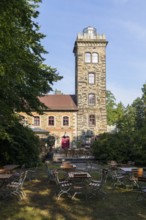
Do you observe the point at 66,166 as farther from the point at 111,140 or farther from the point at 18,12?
the point at 111,140

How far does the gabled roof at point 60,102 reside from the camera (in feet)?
135

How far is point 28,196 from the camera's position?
32.7 ft

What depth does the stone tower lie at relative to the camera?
4069 centimetres

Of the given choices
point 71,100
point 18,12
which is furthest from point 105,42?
point 18,12

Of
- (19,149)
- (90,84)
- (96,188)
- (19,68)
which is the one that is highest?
(90,84)

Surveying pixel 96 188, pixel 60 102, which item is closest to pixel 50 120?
pixel 60 102

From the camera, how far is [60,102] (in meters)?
42.1

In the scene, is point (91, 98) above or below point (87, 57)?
below

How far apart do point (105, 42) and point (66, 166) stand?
30.7m

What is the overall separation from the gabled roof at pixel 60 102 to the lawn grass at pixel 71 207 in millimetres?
30334

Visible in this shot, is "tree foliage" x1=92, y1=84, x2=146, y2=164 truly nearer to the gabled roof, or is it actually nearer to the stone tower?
the stone tower

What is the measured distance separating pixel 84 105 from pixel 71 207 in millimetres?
32453

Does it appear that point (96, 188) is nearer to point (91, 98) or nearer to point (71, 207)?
point (71, 207)

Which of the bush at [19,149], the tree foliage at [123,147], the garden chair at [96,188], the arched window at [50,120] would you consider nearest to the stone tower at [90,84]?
the arched window at [50,120]
